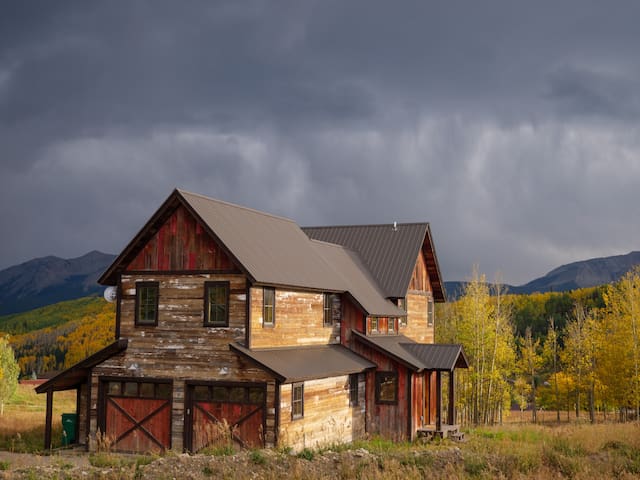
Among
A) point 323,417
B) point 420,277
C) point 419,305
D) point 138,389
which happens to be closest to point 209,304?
point 138,389

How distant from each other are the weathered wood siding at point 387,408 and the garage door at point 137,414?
385 inches

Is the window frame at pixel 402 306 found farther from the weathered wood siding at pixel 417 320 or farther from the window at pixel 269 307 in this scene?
the window at pixel 269 307

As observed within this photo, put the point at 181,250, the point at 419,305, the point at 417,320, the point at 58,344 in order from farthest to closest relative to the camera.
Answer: the point at 58,344 < the point at 419,305 < the point at 417,320 < the point at 181,250

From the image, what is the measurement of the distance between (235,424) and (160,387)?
333 cm

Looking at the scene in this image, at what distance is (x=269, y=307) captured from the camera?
25734 mm

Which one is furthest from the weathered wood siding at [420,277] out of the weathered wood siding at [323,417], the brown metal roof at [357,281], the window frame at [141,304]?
the window frame at [141,304]

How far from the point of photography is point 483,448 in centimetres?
2259

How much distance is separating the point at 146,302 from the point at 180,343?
2159 mm

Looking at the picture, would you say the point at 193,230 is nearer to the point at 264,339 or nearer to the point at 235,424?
the point at 264,339

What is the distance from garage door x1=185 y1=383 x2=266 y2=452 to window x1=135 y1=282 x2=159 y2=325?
3.08 metres

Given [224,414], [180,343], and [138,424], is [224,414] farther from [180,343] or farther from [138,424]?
[138,424]

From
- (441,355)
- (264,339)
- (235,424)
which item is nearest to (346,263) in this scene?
(441,355)

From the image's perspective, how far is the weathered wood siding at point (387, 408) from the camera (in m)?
30.5

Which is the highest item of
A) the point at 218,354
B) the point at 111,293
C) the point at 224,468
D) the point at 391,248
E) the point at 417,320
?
the point at 391,248
